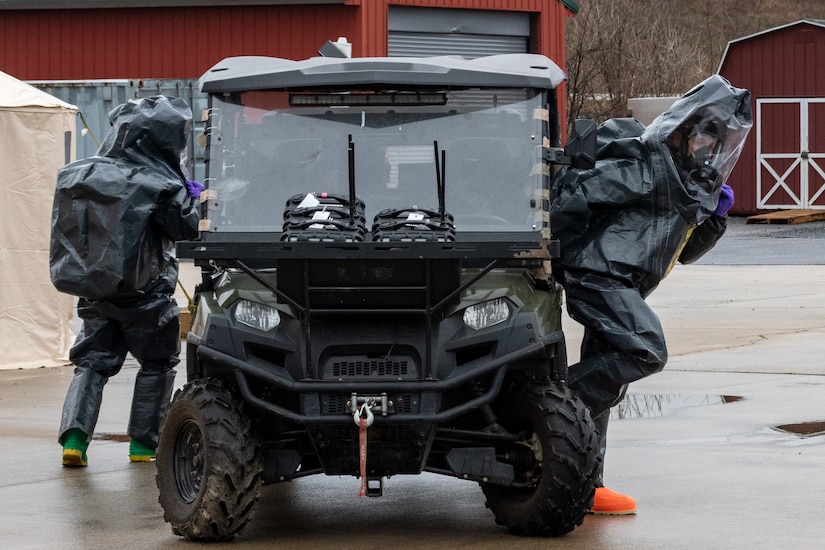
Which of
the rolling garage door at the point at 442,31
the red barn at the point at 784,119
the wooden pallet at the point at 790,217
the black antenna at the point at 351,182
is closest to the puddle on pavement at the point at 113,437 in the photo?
the black antenna at the point at 351,182

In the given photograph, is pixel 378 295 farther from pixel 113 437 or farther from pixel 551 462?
pixel 113 437

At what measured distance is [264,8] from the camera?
24469mm

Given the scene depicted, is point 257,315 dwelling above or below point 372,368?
above

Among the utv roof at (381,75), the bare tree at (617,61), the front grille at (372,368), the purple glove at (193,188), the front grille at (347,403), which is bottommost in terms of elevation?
the front grille at (347,403)

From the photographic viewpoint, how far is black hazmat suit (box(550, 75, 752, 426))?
23.1 ft

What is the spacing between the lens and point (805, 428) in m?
9.33

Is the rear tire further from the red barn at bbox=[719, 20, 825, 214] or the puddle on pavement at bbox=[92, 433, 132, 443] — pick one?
the red barn at bbox=[719, 20, 825, 214]

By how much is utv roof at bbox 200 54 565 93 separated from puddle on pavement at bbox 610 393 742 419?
380cm

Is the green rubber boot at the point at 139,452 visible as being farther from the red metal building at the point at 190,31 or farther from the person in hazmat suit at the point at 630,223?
the red metal building at the point at 190,31

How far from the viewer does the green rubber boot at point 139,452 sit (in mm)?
8586

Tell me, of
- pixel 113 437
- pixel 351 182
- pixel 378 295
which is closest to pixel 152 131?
pixel 113 437

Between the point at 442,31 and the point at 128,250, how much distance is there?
17467mm

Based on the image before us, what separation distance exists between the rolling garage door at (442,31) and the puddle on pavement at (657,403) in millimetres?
14385

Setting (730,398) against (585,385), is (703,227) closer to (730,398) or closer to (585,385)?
(585,385)
